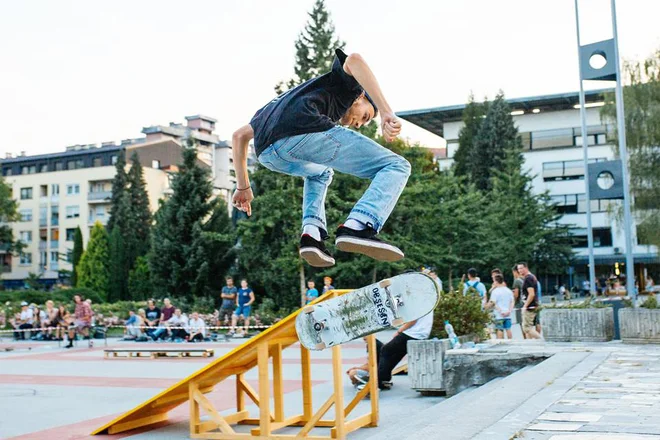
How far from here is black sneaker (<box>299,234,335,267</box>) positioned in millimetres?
3979

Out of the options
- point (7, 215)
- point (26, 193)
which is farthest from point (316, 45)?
point (26, 193)

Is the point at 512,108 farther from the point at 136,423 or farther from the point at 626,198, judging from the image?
the point at 136,423

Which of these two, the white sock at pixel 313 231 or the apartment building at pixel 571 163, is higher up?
the apartment building at pixel 571 163

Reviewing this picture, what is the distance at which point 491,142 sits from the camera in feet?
192

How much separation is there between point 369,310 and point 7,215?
68882mm

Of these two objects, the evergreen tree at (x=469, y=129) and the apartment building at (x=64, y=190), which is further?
the apartment building at (x=64, y=190)

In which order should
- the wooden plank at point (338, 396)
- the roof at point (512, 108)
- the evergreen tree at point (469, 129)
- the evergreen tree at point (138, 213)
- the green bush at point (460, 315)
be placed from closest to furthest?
1. the wooden plank at point (338, 396)
2. the green bush at point (460, 315)
3. the evergreen tree at point (138, 213)
4. the roof at point (512, 108)
5. the evergreen tree at point (469, 129)

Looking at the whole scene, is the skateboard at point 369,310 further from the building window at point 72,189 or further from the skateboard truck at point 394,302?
the building window at point 72,189

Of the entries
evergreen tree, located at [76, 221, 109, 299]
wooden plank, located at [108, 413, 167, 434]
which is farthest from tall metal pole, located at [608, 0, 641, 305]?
evergreen tree, located at [76, 221, 109, 299]

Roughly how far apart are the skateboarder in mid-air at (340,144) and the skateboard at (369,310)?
0.81m

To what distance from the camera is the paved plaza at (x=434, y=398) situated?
5.28 metres

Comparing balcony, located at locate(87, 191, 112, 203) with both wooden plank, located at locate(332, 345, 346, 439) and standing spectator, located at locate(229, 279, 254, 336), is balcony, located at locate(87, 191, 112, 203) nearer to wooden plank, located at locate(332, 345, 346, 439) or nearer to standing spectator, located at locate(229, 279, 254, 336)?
standing spectator, located at locate(229, 279, 254, 336)

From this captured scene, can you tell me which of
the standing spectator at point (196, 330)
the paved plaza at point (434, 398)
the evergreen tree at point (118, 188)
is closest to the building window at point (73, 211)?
the evergreen tree at point (118, 188)

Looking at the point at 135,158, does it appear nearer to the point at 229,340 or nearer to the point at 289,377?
the point at 229,340
